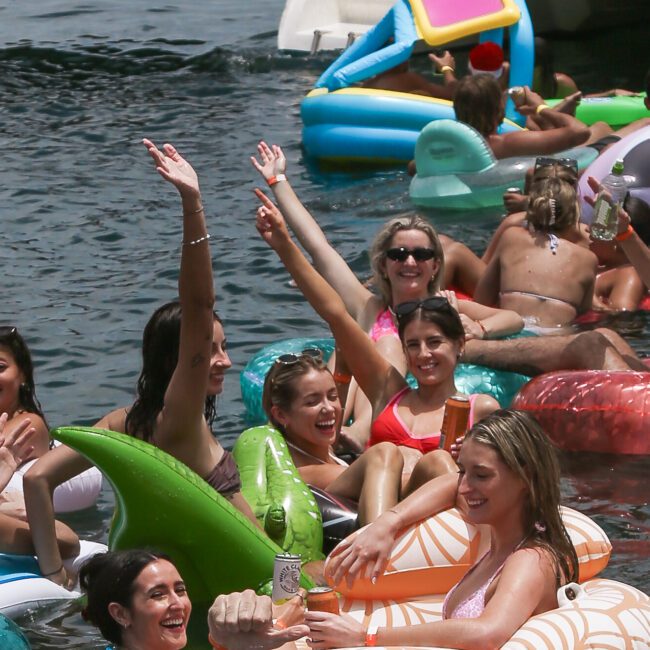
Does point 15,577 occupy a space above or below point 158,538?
below

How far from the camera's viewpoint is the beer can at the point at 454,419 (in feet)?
16.1

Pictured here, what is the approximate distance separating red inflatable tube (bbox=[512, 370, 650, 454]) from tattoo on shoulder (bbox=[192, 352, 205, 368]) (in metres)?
2.58

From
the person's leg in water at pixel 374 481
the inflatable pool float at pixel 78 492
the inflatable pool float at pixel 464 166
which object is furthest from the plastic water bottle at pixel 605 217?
the inflatable pool float at pixel 464 166

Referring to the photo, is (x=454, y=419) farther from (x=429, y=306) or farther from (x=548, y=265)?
(x=548, y=265)

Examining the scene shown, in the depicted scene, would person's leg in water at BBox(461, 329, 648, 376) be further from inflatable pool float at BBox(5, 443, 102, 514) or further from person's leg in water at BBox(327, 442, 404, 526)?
inflatable pool float at BBox(5, 443, 102, 514)

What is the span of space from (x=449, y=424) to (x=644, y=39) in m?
13.7

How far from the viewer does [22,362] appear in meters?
5.62

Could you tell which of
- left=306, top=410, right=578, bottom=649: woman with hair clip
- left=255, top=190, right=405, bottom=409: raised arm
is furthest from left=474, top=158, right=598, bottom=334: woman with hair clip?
left=306, top=410, right=578, bottom=649: woman with hair clip

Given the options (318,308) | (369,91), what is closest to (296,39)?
(369,91)

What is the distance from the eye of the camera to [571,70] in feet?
52.5

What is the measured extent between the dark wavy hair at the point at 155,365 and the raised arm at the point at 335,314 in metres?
1.08

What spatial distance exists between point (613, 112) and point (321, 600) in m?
9.33

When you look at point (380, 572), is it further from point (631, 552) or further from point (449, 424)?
point (631, 552)

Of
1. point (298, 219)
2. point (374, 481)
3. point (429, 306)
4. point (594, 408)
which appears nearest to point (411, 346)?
point (429, 306)
